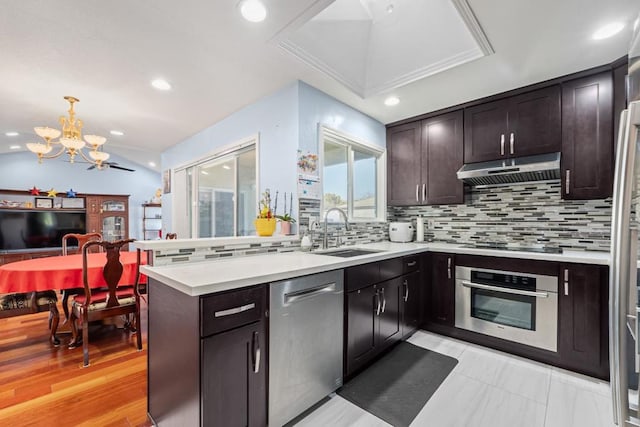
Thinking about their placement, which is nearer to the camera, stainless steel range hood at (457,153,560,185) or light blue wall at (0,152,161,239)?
stainless steel range hood at (457,153,560,185)

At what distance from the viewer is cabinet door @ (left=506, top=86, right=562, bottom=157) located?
7.77ft

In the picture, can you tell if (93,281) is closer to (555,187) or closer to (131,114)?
(131,114)

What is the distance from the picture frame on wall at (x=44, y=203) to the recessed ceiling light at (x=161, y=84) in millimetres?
5870

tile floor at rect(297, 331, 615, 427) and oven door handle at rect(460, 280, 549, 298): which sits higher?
oven door handle at rect(460, 280, 549, 298)

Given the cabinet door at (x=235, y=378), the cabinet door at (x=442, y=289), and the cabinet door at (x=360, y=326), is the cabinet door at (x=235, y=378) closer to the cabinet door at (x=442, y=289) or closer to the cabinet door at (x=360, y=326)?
the cabinet door at (x=360, y=326)

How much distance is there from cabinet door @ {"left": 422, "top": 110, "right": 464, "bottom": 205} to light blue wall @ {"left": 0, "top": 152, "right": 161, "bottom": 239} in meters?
7.77

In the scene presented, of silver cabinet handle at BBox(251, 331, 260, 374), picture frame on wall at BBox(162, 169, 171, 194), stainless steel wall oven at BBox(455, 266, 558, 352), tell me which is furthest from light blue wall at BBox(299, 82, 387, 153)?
picture frame on wall at BBox(162, 169, 171, 194)

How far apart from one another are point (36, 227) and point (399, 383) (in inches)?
318

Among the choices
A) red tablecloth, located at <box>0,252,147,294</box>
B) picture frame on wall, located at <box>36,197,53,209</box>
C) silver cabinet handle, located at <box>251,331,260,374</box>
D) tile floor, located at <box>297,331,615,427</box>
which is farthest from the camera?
picture frame on wall, located at <box>36,197,53,209</box>

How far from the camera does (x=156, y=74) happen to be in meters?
2.35

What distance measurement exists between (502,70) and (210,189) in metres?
3.89

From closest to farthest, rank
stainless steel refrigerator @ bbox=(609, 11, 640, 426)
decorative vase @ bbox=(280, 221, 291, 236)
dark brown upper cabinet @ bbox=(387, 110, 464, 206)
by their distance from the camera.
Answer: stainless steel refrigerator @ bbox=(609, 11, 640, 426), decorative vase @ bbox=(280, 221, 291, 236), dark brown upper cabinet @ bbox=(387, 110, 464, 206)

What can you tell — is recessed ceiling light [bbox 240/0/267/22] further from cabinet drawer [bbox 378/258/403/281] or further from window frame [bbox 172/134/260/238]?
cabinet drawer [bbox 378/258/403/281]

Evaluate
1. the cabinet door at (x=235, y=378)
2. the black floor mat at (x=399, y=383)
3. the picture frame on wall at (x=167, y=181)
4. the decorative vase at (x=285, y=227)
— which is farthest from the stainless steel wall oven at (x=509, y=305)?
the picture frame on wall at (x=167, y=181)
